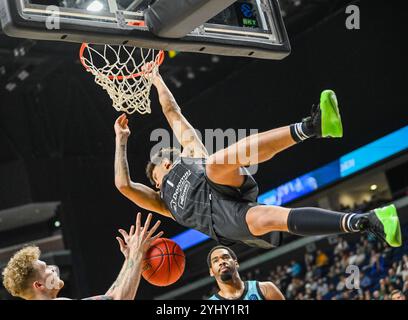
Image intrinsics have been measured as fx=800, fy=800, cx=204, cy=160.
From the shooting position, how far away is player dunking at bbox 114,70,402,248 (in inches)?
179

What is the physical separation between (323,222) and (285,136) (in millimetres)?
556

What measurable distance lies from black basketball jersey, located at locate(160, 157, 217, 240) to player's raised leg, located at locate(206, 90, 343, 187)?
0.51 m

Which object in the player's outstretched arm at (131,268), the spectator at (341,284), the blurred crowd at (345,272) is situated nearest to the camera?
the player's outstretched arm at (131,268)

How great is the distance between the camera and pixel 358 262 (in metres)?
11.7

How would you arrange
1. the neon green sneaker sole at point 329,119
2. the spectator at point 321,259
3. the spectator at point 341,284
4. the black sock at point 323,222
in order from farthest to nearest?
the spectator at point 321,259, the spectator at point 341,284, the neon green sneaker sole at point 329,119, the black sock at point 323,222

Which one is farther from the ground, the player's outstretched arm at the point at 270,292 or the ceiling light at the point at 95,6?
the ceiling light at the point at 95,6

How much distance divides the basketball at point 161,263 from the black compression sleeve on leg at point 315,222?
0.96 metres

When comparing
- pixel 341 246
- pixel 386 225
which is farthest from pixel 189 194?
pixel 341 246

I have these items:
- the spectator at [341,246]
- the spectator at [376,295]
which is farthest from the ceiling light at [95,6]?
the spectator at [341,246]

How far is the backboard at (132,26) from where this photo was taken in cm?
491

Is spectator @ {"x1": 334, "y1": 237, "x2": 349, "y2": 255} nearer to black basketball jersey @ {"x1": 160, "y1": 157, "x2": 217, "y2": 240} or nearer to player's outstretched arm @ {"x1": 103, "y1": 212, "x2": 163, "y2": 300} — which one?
black basketball jersey @ {"x1": 160, "y1": 157, "x2": 217, "y2": 240}

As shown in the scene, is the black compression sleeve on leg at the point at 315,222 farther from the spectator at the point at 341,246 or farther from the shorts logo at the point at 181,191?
the spectator at the point at 341,246
